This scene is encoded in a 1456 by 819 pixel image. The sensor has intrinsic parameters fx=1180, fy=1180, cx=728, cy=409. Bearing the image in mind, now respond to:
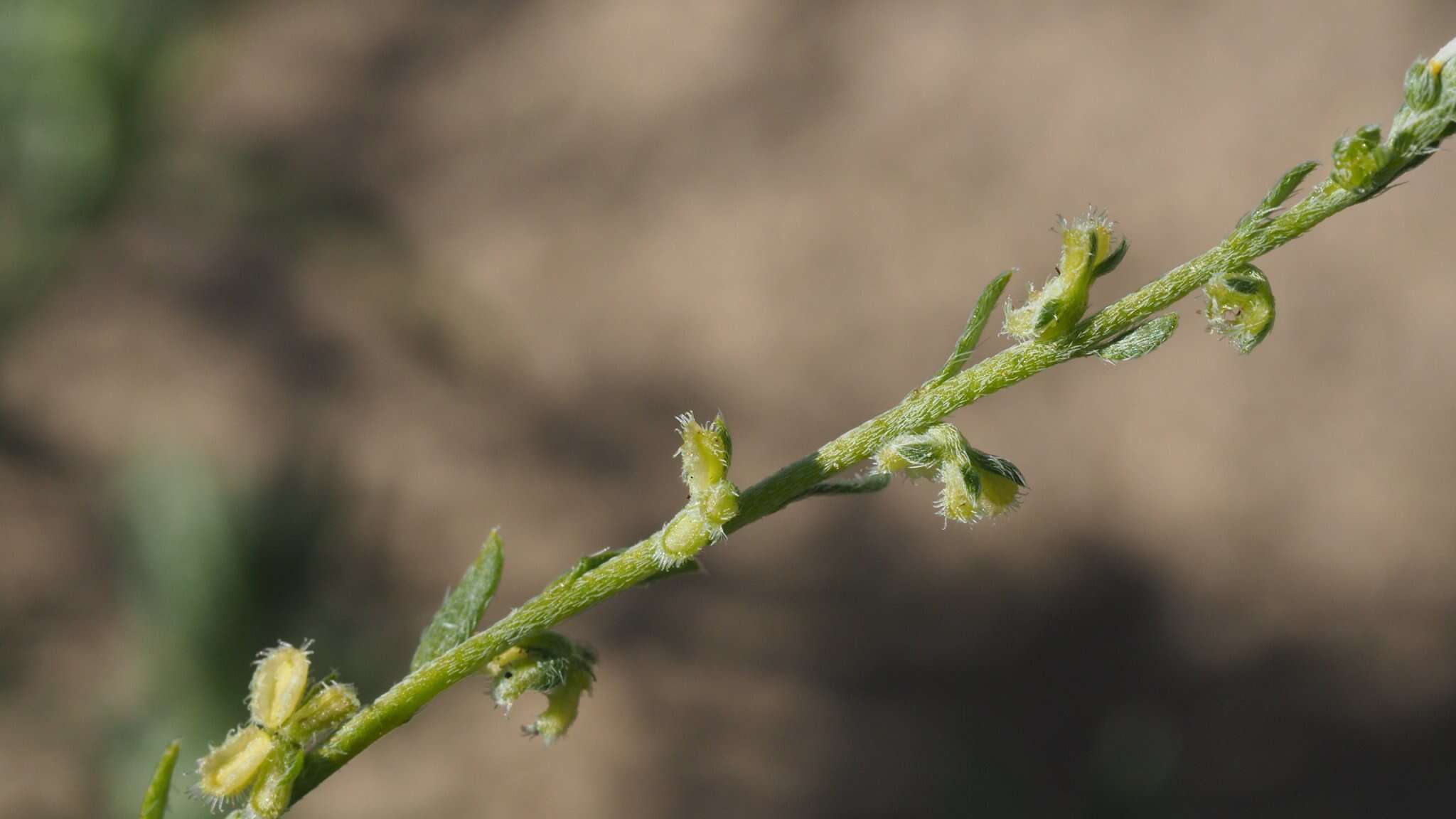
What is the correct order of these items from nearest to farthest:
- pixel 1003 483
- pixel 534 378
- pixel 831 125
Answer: pixel 1003 483, pixel 534 378, pixel 831 125

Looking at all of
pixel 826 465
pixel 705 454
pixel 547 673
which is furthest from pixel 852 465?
pixel 547 673

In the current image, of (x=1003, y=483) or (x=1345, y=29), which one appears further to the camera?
(x=1345, y=29)

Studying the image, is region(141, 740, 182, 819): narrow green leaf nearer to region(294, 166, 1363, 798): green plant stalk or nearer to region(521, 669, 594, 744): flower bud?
region(294, 166, 1363, 798): green plant stalk

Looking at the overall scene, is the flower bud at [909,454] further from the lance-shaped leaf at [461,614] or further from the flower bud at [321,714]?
the flower bud at [321,714]

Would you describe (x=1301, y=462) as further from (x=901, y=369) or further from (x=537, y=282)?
(x=537, y=282)

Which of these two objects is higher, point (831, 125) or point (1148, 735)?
point (831, 125)

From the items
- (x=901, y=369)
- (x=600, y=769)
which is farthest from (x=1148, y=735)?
(x=600, y=769)

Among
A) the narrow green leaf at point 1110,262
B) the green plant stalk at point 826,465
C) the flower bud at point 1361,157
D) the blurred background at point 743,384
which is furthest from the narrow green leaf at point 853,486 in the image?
the blurred background at point 743,384
